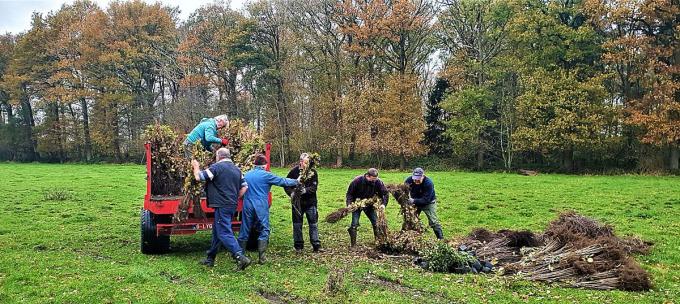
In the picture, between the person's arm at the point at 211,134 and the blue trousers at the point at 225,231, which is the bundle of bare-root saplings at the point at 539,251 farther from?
the person's arm at the point at 211,134

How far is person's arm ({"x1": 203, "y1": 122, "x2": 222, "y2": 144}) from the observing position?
9.69 m

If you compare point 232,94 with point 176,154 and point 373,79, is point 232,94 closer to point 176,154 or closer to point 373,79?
point 373,79

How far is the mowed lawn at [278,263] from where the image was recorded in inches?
277

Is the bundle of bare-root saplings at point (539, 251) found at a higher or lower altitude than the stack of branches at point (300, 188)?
lower

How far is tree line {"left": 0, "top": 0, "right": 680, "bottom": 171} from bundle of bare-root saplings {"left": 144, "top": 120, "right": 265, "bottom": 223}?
13.1 metres

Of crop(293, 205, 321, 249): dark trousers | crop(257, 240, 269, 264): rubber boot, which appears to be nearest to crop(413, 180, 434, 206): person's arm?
crop(293, 205, 321, 249): dark trousers

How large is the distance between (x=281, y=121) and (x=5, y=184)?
68.9 feet

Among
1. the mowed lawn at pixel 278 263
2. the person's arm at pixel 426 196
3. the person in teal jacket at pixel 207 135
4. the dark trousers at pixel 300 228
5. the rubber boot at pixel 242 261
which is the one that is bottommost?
the mowed lawn at pixel 278 263

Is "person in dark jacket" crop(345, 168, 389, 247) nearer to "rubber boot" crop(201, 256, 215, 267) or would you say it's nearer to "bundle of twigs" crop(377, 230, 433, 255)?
"bundle of twigs" crop(377, 230, 433, 255)

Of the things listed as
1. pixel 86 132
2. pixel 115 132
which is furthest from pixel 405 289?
pixel 86 132

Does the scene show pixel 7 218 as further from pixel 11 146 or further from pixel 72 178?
pixel 11 146

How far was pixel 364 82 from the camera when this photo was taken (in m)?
39.2

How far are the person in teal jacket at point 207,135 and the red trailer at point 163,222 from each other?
0.76 metres

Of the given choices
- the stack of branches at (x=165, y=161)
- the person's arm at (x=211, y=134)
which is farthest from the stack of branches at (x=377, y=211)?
the stack of branches at (x=165, y=161)
